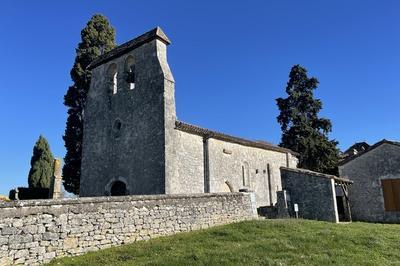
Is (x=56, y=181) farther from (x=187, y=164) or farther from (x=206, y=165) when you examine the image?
(x=206, y=165)

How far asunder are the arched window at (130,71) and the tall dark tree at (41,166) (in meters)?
11.8

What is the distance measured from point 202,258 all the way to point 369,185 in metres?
16.1

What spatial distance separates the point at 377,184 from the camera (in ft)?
68.6

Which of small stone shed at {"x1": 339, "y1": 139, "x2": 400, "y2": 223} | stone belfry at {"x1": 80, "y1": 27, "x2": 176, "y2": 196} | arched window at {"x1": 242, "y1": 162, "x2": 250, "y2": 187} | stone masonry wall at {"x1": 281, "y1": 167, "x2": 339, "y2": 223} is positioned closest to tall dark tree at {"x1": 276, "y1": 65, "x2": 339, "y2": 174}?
small stone shed at {"x1": 339, "y1": 139, "x2": 400, "y2": 223}

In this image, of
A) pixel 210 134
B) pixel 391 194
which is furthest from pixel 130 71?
pixel 391 194

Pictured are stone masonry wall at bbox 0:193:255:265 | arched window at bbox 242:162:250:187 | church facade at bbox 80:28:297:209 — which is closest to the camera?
stone masonry wall at bbox 0:193:255:265

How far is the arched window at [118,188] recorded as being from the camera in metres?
17.6

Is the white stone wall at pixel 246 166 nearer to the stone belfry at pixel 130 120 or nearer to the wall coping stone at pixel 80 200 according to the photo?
the stone belfry at pixel 130 120

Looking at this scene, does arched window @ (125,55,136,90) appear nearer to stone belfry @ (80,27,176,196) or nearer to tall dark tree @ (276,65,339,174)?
stone belfry @ (80,27,176,196)

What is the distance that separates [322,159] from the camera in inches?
1097

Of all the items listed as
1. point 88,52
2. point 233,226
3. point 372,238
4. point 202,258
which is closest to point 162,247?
point 202,258

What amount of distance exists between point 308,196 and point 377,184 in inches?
250

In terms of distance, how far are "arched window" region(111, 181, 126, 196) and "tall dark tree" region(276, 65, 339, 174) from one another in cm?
1567

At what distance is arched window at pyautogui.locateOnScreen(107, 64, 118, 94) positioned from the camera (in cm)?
1944
